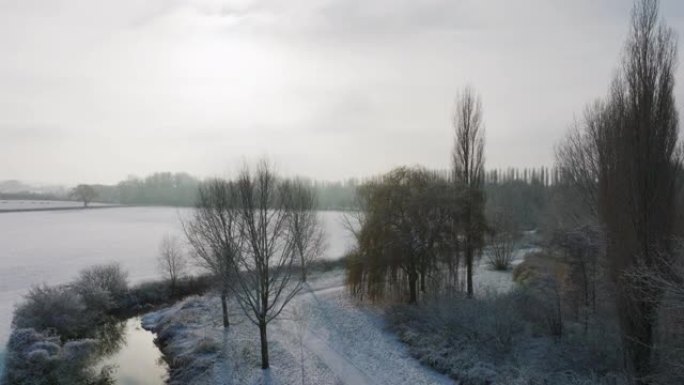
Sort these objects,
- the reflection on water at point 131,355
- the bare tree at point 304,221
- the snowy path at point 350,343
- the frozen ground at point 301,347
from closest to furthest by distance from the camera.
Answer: the snowy path at point 350,343, the frozen ground at point 301,347, the reflection on water at point 131,355, the bare tree at point 304,221

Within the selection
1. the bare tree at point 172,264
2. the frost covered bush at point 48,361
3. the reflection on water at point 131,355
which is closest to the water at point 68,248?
the frost covered bush at point 48,361

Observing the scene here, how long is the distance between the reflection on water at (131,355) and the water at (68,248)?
4.24m

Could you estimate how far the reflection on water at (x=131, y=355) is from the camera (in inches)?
652

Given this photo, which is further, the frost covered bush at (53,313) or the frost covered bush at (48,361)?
the frost covered bush at (53,313)

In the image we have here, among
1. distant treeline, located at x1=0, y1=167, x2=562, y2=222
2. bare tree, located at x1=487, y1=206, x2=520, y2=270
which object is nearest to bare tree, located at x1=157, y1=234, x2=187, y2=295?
bare tree, located at x1=487, y1=206, x2=520, y2=270

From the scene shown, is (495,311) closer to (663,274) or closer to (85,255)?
(663,274)

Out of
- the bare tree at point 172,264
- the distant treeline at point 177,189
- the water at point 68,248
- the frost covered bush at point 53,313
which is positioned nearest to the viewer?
the frost covered bush at point 53,313

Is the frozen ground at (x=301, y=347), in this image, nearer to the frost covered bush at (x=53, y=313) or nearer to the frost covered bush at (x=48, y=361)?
the frost covered bush at (x=48, y=361)

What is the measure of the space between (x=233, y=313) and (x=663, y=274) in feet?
64.4

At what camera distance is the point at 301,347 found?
1684 cm

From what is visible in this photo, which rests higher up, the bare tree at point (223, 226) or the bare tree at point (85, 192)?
the bare tree at point (85, 192)

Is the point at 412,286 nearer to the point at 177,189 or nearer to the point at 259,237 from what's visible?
the point at 259,237

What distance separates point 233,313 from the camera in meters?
22.8

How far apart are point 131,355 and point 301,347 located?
8440 millimetres
